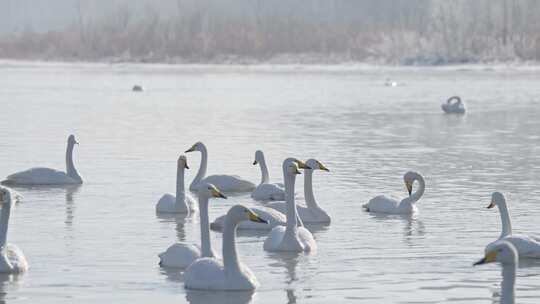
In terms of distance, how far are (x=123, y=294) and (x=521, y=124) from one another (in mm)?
20377

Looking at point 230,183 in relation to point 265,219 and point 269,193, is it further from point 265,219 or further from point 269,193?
point 265,219

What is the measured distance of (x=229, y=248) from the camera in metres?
10.0

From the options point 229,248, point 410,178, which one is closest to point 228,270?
point 229,248

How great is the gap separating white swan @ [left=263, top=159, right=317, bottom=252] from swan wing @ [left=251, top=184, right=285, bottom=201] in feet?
11.3

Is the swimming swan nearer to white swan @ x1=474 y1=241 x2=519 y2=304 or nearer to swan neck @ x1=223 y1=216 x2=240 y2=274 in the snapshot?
swan neck @ x1=223 y1=216 x2=240 y2=274

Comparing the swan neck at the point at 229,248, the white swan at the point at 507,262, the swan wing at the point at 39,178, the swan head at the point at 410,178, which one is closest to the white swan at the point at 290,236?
the swan neck at the point at 229,248

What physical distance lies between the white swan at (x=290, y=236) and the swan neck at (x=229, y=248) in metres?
1.82

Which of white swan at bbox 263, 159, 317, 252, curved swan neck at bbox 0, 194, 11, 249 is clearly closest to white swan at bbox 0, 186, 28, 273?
curved swan neck at bbox 0, 194, 11, 249

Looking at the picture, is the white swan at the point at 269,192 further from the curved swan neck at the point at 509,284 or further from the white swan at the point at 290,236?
the curved swan neck at the point at 509,284

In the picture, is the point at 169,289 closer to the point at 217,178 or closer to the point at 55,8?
A: the point at 217,178

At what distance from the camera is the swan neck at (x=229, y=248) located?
10.0 meters

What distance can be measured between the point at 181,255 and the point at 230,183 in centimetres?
558

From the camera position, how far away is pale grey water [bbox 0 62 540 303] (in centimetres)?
1071

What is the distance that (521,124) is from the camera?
29.7 metres
